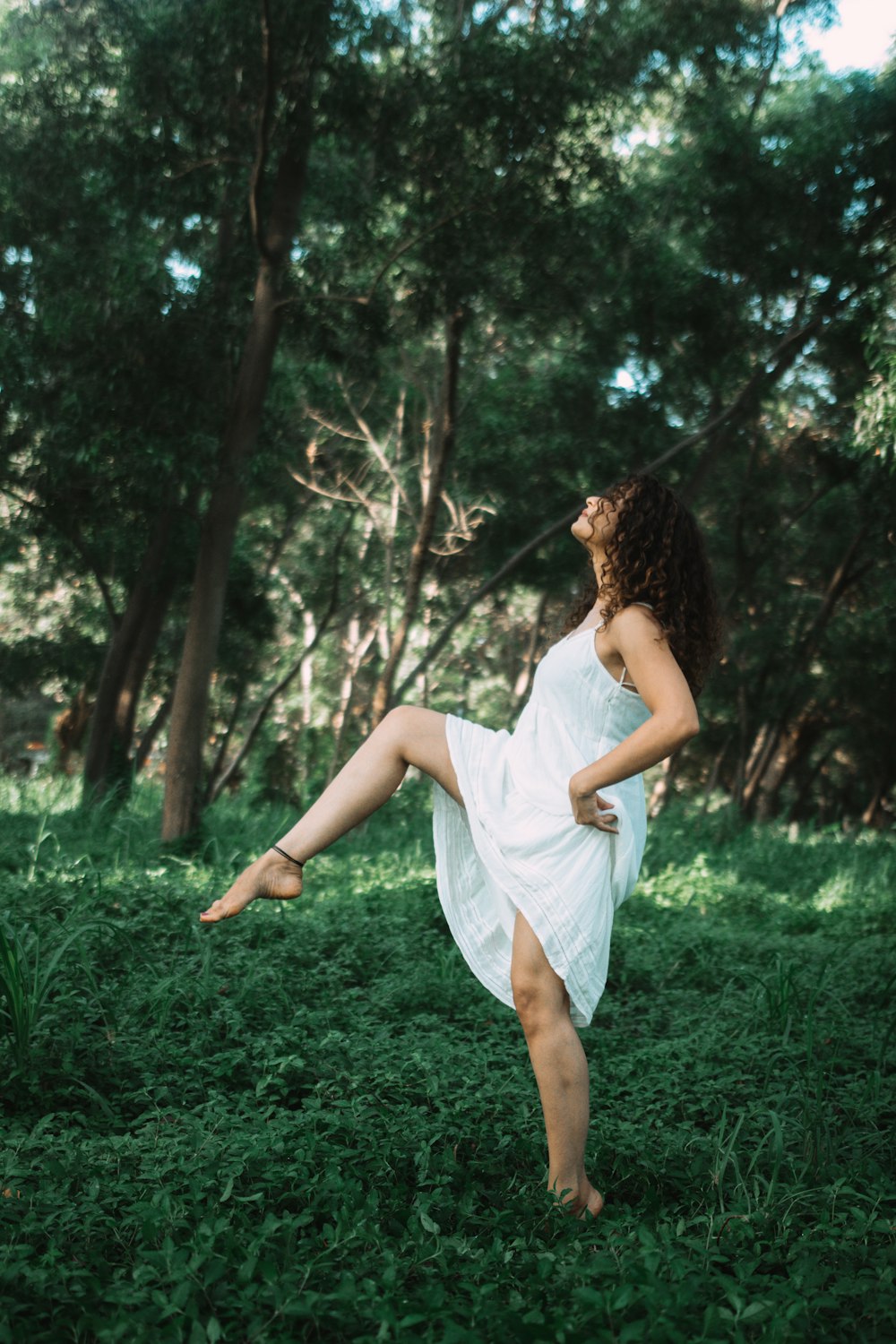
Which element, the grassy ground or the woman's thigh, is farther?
the woman's thigh

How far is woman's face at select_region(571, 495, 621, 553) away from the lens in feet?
10.9

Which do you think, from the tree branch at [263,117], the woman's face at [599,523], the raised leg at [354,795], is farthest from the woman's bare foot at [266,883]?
the tree branch at [263,117]

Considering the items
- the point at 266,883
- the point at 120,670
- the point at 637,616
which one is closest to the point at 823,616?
the point at 120,670

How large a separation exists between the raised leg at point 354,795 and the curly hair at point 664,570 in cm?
64

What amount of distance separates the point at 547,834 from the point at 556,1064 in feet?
1.95

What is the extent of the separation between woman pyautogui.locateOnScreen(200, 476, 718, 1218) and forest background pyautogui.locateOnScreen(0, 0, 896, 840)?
4928mm

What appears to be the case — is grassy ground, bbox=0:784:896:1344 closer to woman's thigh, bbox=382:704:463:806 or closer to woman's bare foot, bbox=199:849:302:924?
woman's bare foot, bbox=199:849:302:924

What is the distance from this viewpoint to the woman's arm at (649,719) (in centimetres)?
301

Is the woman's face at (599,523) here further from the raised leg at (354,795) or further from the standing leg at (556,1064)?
the standing leg at (556,1064)

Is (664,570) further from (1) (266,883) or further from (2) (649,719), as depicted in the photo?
(1) (266,883)

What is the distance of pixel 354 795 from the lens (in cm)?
335

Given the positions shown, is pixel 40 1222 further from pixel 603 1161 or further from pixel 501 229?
pixel 501 229

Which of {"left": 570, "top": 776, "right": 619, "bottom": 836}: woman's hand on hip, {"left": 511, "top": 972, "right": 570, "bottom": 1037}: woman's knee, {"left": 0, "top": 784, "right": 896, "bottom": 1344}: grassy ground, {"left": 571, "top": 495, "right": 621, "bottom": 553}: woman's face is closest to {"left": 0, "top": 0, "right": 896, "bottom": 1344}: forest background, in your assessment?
{"left": 0, "top": 784, "right": 896, "bottom": 1344}: grassy ground

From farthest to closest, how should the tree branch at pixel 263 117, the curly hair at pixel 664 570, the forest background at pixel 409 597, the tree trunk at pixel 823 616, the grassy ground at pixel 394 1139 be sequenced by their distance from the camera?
the tree trunk at pixel 823 616
the tree branch at pixel 263 117
the curly hair at pixel 664 570
the forest background at pixel 409 597
the grassy ground at pixel 394 1139
